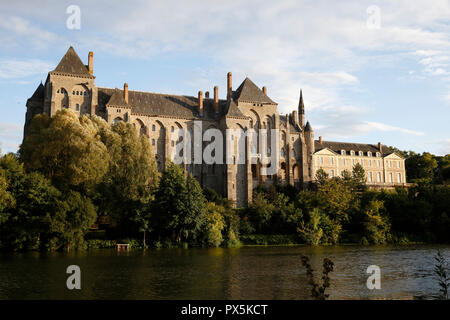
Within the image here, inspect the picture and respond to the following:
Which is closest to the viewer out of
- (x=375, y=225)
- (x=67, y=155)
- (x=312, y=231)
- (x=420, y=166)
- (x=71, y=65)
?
(x=67, y=155)

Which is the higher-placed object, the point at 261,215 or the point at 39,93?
the point at 39,93

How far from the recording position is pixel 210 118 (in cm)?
6862

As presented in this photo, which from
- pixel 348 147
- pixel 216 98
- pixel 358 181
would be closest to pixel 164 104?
pixel 216 98

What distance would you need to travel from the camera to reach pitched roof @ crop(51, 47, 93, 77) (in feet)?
194

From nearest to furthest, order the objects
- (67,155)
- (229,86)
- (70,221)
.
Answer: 1. (70,221)
2. (67,155)
3. (229,86)

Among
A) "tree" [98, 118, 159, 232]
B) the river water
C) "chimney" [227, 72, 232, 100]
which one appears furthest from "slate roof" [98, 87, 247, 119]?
the river water

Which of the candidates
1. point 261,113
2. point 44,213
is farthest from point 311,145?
point 44,213

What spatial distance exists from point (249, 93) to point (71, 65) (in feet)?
90.0

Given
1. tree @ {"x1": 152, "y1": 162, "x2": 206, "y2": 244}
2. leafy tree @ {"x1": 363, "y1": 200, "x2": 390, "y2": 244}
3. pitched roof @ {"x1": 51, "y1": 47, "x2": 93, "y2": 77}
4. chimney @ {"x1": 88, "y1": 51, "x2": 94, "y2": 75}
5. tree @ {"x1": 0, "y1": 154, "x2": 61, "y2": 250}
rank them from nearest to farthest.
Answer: tree @ {"x1": 0, "y1": 154, "x2": 61, "y2": 250} < tree @ {"x1": 152, "y1": 162, "x2": 206, "y2": 244} < leafy tree @ {"x1": 363, "y1": 200, "x2": 390, "y2": 244} < pitched roof @ {"x1": 51, "y1": 47, "x2": 93, "y2": 77} < chimney @ {"x1": 88, "y1": 51, "x2": 94, "y2": 75}

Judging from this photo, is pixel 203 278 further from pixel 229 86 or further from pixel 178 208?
pixel 229 86

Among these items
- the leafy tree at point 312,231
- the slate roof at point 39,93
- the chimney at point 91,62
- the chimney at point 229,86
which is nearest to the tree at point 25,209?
the leafy tree at point 312,231

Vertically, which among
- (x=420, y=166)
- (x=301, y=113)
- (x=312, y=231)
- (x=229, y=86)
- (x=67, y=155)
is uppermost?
(x=229, y=86)

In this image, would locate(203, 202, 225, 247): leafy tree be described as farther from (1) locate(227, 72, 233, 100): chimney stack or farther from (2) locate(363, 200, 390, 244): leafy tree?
(1) locate(227, 72, 233, 100): chimney stack

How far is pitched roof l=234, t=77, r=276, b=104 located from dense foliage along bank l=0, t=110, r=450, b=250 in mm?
20149
